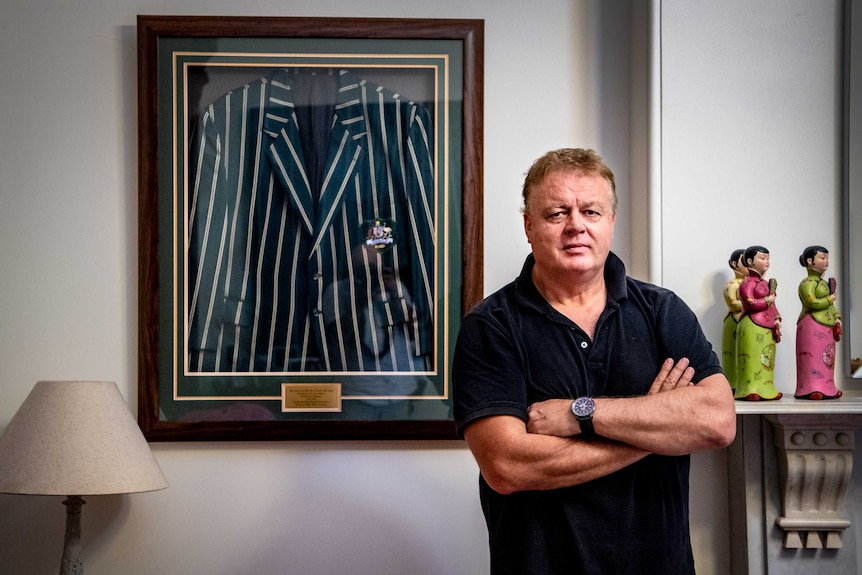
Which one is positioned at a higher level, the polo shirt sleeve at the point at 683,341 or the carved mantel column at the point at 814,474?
the polo shirt sleeve at the point at 683,341

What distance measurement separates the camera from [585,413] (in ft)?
5.81

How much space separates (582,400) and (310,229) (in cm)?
115

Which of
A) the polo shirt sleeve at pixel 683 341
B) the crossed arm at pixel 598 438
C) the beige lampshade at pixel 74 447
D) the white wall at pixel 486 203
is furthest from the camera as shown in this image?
the white wall at pixel 486 203

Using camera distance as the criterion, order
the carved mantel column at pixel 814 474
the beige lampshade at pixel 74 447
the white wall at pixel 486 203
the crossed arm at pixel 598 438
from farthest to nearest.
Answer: the white wall at pixel 486 203 → the carved mantel column at pixel 814 474 → the beige lampshade at pixel 74 447 → the crossed arm at pixel 598 438

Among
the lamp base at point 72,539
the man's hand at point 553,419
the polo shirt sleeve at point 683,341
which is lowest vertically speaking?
the lamp base at point 72,539

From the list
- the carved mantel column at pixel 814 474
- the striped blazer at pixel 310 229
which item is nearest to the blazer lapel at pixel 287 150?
the striped blazer at pixel 310 229

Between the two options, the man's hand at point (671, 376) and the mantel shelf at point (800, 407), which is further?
the mantel shelf at point (800, 407)

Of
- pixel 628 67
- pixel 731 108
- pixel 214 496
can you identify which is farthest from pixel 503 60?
pixel 214 496

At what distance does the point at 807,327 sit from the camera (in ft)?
7.61

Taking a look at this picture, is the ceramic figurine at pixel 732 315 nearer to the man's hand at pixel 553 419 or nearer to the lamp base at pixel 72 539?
the man's hand at pixel 553 419

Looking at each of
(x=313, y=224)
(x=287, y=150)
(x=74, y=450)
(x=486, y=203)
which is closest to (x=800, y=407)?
(x=486, y=203)

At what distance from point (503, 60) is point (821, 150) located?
3.04ft

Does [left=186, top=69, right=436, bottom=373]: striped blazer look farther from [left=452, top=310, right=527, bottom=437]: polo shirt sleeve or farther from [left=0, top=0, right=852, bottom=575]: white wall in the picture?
[left=452, top=310, right=527, bottom=437]: polo shirt sleeve

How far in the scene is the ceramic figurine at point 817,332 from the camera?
2305 mm
